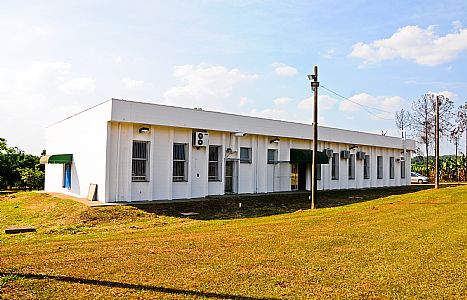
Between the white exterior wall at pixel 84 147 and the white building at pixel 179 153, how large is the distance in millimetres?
50

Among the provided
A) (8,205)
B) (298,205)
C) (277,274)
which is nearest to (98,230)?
(277,274)

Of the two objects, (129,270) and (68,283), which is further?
(129,270)

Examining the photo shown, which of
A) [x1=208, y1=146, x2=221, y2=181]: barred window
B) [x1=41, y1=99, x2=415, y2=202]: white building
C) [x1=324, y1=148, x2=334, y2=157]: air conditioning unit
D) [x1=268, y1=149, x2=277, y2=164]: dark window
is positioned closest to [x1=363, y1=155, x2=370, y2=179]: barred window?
[x1=41, y1=99, x2=415, y2=202]: white building

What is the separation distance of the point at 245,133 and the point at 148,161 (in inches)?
258

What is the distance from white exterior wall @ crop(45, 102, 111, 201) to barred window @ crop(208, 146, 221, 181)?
6.20 metres

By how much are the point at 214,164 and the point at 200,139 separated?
2.16 m

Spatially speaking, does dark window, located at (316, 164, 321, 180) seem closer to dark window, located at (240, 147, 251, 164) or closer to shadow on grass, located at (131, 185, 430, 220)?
shadow on grass, located at (131, 185, 430, 220)

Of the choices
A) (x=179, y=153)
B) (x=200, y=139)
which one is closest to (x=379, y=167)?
(x=200, y=139)

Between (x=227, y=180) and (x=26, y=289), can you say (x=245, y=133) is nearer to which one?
(x=227, y=180)

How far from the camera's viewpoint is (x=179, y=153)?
2272 cm

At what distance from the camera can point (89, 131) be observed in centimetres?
2239

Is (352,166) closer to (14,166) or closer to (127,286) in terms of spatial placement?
(14,166)

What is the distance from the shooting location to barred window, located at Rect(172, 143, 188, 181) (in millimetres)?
22484

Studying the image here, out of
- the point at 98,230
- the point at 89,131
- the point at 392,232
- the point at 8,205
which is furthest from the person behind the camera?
the point at 8,205
